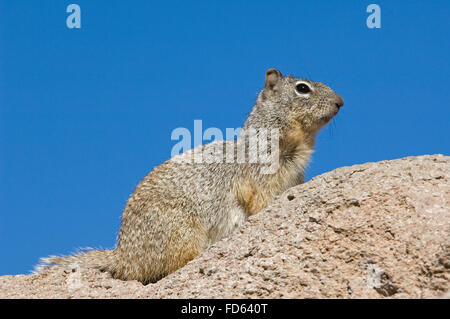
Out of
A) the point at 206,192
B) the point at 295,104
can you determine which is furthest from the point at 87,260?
the point at 295,104

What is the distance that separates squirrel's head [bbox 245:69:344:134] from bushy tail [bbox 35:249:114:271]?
3318 mm

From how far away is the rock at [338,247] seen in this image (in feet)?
21.7

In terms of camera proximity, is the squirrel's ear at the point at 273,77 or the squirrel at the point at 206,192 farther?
the squirrel's ear at the point at 273,77

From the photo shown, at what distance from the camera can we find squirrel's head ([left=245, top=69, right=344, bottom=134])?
1053 centimetres

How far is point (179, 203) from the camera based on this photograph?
9719 mm

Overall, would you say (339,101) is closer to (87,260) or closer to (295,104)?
(295,104)

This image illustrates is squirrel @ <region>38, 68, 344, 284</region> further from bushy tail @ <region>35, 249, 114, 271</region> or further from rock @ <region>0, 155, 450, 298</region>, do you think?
rock @ <region>0, 155, 450, 298</region>

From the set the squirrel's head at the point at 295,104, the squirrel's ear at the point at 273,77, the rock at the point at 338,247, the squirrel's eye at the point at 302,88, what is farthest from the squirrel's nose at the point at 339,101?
the rock at the point at 338,247

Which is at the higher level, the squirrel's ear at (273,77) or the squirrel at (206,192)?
the squirrel's ear at (273,77)

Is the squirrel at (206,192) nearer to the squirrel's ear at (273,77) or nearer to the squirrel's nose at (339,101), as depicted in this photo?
the squirrel's nose at (339,101)

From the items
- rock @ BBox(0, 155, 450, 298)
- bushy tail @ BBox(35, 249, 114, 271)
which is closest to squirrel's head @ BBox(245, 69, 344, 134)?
rock @ BBox(0, 155, 450, 298)

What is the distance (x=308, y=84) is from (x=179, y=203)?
10.2 ft
